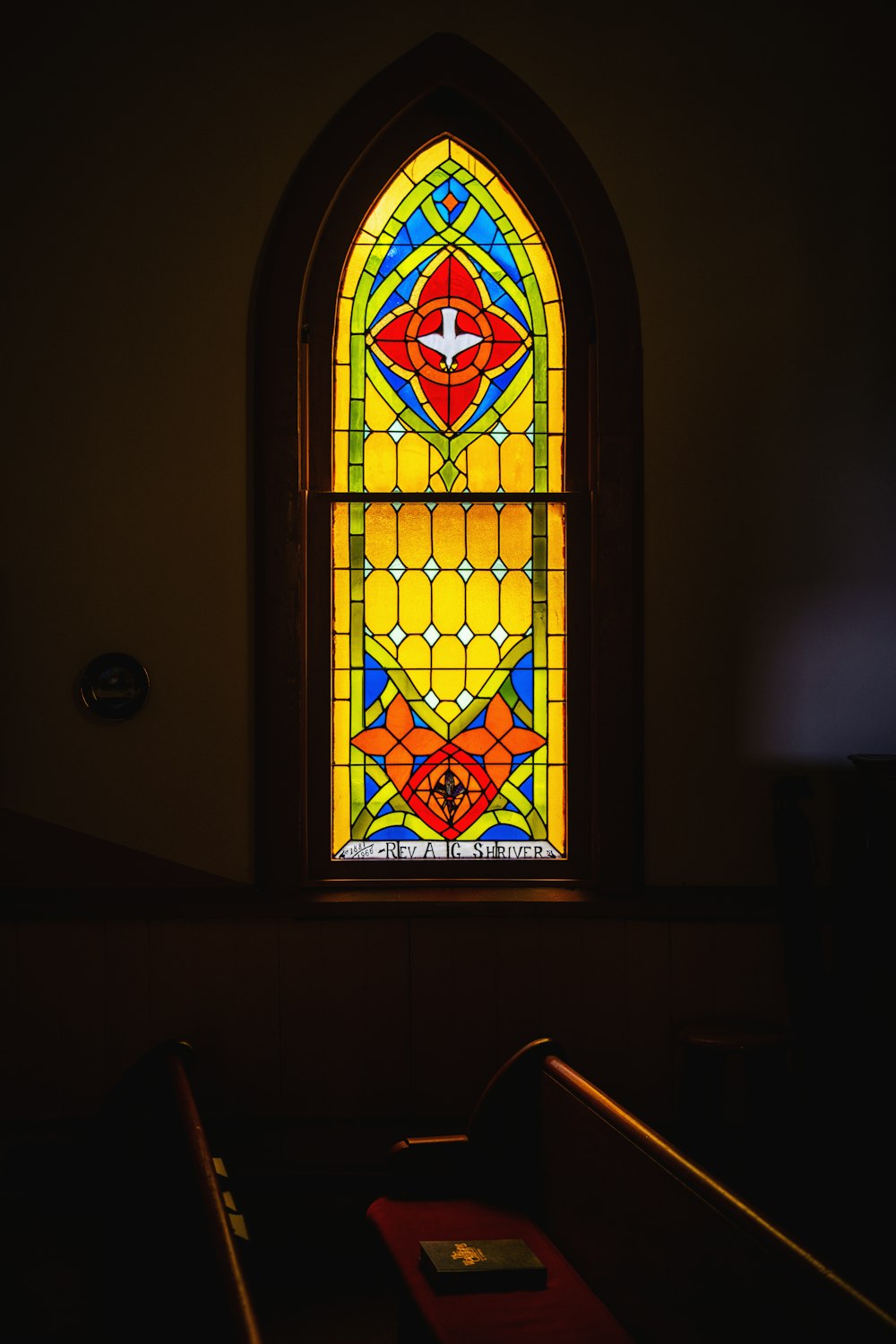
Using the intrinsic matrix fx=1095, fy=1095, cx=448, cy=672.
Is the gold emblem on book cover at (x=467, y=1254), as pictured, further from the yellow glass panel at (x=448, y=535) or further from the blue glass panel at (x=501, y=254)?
the blue glass panel at (x=501, y=254)

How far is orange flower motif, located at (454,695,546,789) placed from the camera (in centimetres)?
395

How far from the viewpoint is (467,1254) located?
7.59 feet

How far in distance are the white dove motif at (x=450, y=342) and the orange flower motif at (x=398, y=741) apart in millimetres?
1296

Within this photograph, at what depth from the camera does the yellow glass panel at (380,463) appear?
157 inches

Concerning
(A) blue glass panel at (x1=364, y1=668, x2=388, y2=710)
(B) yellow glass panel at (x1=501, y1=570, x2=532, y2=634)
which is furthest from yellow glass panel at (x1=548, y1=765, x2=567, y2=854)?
(A) blue glass panel at (x1=364, y1=668, x2=388, y2=710)
